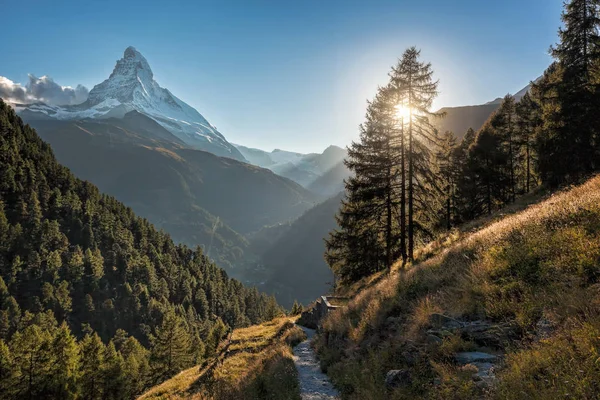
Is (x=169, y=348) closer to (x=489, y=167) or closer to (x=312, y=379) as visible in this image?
(x=312, y=379)

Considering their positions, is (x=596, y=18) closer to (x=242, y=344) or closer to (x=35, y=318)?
(x=242, y=344)

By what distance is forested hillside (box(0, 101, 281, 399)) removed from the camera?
50.7 m

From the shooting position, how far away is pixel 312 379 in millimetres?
9969

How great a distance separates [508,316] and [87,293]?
129m

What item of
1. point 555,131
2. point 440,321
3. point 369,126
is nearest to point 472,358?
point 440,321

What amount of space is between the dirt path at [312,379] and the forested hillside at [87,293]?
46747 mm

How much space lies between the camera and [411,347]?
7.33m

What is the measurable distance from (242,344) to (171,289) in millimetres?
118173

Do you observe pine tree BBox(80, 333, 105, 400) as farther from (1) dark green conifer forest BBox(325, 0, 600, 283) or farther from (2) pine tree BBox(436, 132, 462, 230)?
(2) pine tree BBox(436, 132, 462, 230)

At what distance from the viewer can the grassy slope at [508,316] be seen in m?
4.38

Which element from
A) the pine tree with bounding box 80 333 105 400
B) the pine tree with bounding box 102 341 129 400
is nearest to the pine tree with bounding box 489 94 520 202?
the pine tree with bounding box 102 341 129 400

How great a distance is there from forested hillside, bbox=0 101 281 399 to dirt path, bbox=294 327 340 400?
4675 cm

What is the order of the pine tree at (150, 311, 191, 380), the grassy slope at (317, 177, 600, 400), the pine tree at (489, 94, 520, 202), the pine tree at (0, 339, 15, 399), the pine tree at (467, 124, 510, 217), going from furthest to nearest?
the pine tree at (150, 311, 191, 380) → the pine tree at (0, 339, 15, 399) → the pine tree at (489, 94, 520, 202) → the pine tree at (467, 124, 510, 217) → the grassy slope at (317, 177, 600, 400)

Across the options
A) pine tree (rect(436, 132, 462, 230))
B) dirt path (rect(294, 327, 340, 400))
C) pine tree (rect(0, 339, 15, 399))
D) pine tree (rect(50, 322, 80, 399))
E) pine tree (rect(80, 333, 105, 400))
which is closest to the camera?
dirt path (rect(294, 327, 340, 400))
